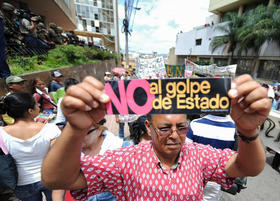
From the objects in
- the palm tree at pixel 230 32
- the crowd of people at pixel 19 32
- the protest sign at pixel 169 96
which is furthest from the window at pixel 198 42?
the protest sign at pixel 169 96

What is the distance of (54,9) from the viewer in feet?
35.6

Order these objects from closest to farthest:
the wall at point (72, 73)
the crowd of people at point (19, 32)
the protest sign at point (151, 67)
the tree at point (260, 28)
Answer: the wall at point (72, 73), the crowd of people at point (19, 32), the protest sign at point (151, 67), the tree at point (260, 28)

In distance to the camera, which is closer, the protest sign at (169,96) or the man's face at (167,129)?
the protest sign at (169,96)

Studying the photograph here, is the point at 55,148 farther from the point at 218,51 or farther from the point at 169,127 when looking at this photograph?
the point at 218,51

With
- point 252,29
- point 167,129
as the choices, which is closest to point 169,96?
point 167,129

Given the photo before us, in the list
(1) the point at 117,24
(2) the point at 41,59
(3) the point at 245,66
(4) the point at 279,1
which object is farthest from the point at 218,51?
(2) the point at 41,59

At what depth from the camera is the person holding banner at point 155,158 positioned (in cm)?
70

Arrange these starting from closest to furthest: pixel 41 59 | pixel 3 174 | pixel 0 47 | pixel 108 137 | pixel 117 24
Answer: pixel 3 174 → pixel 108 137 → pixel 0 47 → pixel 41 59 → pixel 117 24

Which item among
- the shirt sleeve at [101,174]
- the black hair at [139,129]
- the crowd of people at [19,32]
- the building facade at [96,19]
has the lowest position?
the black hair at [139,129]

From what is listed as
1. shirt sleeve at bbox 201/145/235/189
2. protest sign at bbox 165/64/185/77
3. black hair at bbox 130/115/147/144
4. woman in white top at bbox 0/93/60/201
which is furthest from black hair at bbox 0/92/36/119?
protest sign at bbox 165/64/185/77

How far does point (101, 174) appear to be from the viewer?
0.94m

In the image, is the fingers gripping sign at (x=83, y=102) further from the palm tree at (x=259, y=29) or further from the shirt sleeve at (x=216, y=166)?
the palm tree at (x=259, y=29)

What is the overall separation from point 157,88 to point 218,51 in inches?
970

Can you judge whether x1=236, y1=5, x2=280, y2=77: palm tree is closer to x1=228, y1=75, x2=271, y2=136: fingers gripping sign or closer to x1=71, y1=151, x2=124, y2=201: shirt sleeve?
x1=228, y1=75, x2=271, y2=136: fingers gripping sign
